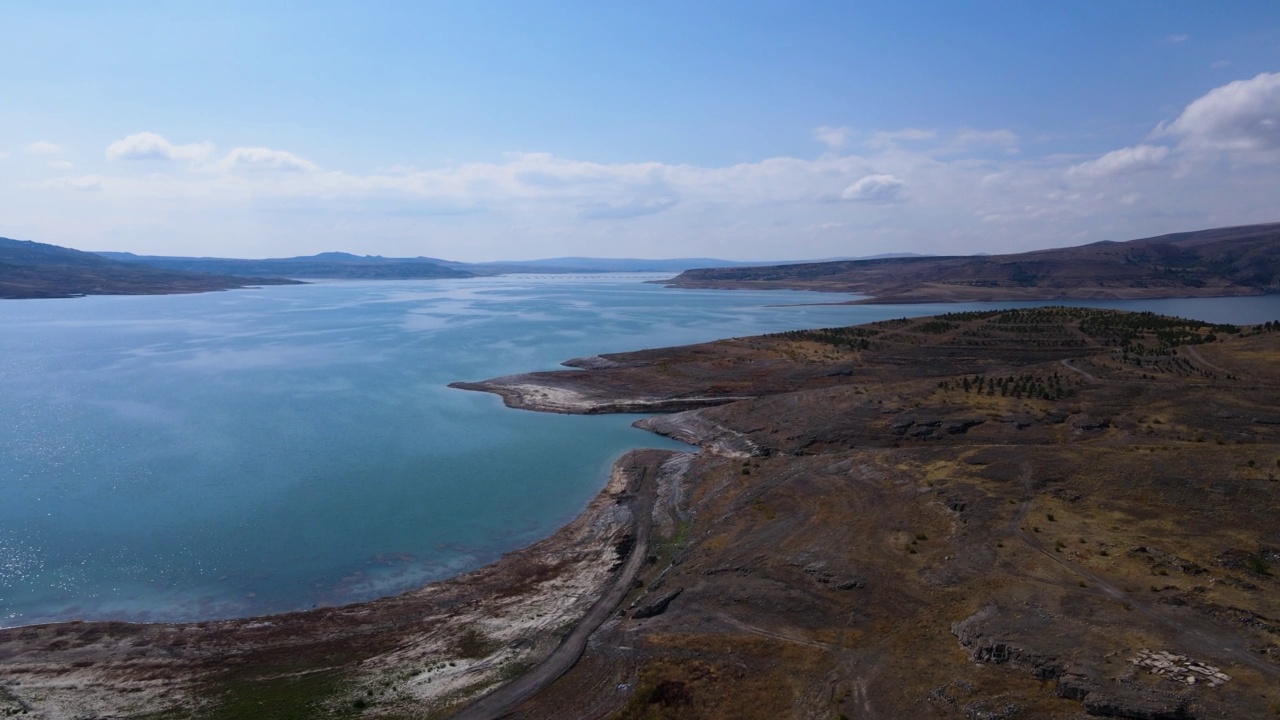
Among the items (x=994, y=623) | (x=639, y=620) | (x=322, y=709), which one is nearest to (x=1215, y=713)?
(x=994, y=623)

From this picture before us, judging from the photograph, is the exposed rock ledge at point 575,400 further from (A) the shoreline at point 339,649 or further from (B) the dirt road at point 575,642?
(A) the shoreline at point 339,649

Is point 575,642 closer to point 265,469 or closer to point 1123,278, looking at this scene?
point 265,469

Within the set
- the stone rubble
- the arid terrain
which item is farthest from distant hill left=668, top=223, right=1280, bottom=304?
the stone rubble

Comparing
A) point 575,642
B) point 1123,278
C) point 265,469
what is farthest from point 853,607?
point 1123,278

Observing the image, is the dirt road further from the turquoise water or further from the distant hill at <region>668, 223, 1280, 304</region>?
the distant hill at <region>668, 223, 1280, 304</region>

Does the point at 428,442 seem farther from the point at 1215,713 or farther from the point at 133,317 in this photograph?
the point at 133,317

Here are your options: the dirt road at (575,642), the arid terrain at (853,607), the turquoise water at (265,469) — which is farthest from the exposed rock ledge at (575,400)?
the dirt road at (575,642)
